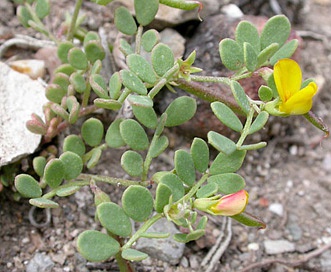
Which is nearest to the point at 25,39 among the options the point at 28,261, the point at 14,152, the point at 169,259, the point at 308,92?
the point at 14,152

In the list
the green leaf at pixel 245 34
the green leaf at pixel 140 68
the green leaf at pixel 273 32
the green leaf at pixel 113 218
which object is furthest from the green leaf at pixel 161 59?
the green leaf at pixel 113 218

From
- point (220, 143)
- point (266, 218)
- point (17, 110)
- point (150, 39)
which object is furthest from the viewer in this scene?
point (266, 218)

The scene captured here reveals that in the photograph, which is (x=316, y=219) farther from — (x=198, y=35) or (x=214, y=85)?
(x=198, y=35)

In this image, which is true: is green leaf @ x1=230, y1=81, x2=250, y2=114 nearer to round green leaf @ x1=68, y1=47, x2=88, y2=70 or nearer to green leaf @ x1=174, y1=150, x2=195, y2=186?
green leaf @ x1=174, y1=150, x2=195, y2=186

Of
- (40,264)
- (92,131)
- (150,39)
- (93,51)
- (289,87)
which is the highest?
(289,87)

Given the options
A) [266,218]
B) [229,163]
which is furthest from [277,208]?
[229,163]

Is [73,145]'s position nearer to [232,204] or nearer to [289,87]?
[232,204]

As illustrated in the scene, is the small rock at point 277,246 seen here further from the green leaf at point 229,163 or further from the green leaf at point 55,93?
the green leaf at point 55,93
